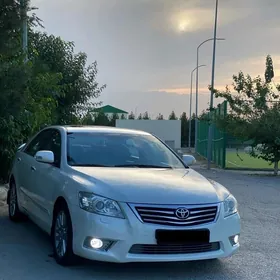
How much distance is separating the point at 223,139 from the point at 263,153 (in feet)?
10.7

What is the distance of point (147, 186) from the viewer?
5344 millimetres

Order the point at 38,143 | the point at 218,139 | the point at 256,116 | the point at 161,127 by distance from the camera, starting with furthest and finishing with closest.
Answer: the point at 161,127, the point at 218,139, the point at 256,116, the point at 38,143

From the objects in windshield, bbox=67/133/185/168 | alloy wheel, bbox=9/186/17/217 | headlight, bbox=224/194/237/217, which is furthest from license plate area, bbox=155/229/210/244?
alloy wheel, bbox=9/186/17/217

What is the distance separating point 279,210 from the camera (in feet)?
32.8

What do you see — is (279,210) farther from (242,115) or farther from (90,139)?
(242,115)

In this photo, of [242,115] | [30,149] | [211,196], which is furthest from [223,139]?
[211,196]

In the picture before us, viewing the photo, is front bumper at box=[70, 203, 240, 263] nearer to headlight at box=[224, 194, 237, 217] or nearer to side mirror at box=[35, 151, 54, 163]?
headlight at box=[224, 194, 237, 217]

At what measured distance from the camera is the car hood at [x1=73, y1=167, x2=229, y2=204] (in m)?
5.14

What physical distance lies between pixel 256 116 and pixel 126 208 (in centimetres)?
1367

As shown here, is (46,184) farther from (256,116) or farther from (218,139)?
(218,139)

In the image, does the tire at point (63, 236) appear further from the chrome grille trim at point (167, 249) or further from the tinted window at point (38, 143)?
the tinted window at point (38, 143)

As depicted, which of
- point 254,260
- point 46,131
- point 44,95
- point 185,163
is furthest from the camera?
point 44,95

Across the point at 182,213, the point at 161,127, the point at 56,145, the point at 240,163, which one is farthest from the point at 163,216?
the point at 161,127

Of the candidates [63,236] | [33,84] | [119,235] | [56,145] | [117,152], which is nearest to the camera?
[119,235]
